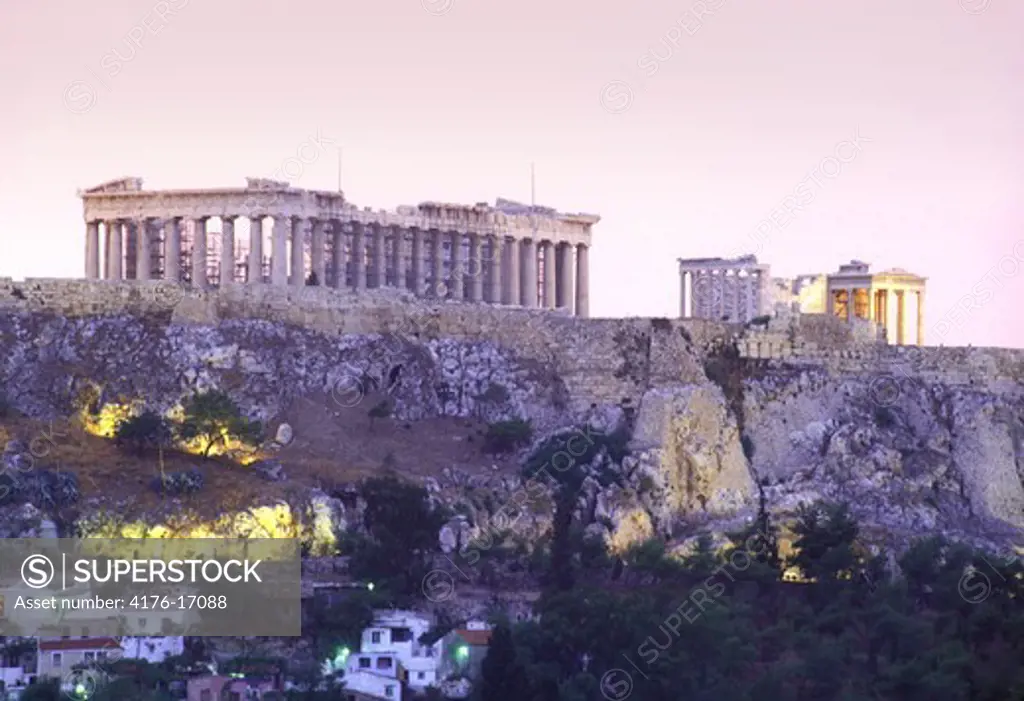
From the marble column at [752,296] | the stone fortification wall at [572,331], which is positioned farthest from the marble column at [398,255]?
the marble column at [752,296]

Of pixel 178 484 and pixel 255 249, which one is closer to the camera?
pixel 178 484

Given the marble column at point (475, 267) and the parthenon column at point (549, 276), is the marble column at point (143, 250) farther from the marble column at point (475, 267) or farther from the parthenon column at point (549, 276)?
the parthenon column at point (549, 276)

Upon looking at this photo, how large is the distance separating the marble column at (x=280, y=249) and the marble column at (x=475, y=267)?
730 cm

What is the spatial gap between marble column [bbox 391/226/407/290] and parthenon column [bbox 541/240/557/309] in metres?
5.40

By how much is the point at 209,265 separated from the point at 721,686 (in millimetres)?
28641

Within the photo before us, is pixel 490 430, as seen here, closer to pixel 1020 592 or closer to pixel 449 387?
pixel 449 387

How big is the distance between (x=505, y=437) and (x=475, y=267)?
13.1 metres

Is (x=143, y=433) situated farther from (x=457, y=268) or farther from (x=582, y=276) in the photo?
(x=582, y=276)

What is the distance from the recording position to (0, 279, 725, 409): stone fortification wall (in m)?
89.5

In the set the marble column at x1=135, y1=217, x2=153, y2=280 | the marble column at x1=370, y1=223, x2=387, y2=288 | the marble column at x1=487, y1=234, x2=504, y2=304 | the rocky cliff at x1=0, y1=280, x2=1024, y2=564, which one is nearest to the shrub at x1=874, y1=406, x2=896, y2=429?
the rocky cliff at x1=0, y1=280, x2=1024, y2=564

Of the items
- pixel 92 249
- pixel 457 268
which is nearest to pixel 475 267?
pixel 457 268

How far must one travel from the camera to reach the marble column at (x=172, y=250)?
96.4 metres

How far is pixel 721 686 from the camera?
256 feet

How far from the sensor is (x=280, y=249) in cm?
9500
